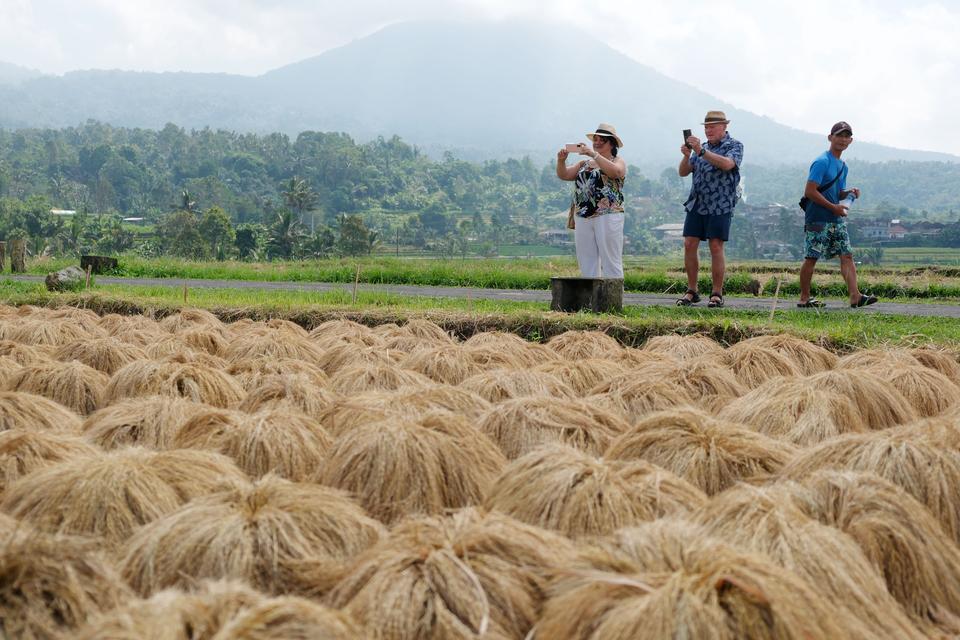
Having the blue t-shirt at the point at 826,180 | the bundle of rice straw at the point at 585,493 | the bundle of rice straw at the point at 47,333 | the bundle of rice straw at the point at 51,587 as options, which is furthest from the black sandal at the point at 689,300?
the bundle of rice straw at the point at 51,587

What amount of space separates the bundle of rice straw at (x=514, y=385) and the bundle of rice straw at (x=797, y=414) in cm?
87

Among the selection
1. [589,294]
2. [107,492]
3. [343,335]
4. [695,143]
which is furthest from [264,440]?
[695,143]

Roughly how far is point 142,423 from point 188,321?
12.6ft

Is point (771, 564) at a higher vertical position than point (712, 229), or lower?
lower

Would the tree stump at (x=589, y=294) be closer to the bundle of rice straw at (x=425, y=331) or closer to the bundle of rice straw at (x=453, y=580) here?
the bundle of rice straw at (x=425, y=331)

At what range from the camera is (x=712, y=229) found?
8.68 meters

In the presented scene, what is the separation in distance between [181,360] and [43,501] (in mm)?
2265

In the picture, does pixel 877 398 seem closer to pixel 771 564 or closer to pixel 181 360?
pixel 771 564

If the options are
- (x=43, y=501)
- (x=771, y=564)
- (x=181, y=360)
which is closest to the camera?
(x=771, y=564)

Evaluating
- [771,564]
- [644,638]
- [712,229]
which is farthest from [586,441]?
[712,229]

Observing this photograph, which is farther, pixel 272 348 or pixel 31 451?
pixel 272 348

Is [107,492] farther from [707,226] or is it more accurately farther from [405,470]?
[707,226]

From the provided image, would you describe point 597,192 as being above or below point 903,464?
above

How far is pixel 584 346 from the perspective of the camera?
643 centimetres
